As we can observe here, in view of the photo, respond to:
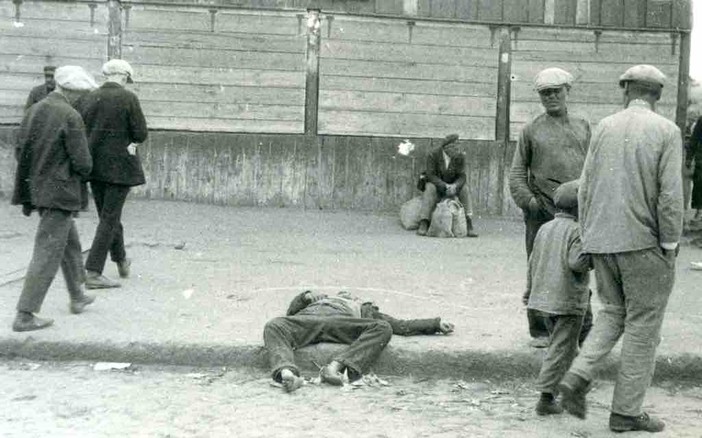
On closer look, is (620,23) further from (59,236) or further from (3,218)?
(59,236)

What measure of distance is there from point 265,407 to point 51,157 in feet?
8.24

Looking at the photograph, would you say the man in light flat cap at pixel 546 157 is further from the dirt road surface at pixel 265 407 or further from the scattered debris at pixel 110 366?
the scattered debris at pixel 110 366

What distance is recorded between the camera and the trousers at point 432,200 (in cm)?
1293

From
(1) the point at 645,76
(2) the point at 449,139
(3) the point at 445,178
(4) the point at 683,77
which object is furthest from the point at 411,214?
(1) the point at 645,76

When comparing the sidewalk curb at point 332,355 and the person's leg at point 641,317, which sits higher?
the person's leg at point 641,317

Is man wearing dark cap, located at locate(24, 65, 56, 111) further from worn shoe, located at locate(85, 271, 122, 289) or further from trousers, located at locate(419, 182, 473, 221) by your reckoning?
worn shoe, located at locate(85, 271, 122, 289)

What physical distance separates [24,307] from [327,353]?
2.03m

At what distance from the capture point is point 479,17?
13969 mm

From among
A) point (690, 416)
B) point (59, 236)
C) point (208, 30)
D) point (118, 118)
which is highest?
point (208, 30)

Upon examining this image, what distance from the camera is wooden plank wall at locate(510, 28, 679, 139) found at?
46.0ft

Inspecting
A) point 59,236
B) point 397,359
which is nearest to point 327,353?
point 397,359

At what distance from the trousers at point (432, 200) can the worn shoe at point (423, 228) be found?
0.13ft

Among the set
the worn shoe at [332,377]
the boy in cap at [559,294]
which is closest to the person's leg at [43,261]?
the worn shoe at [332,377]

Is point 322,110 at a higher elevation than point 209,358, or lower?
higher
